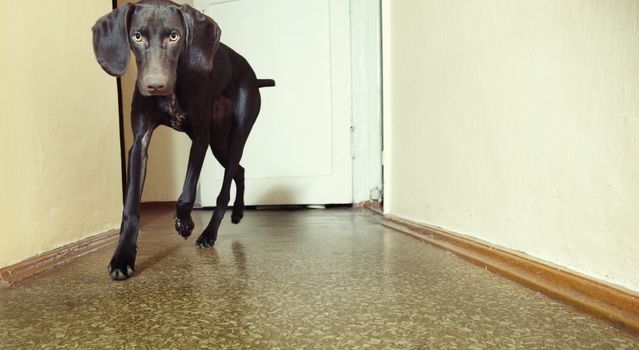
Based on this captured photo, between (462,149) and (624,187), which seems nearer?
(624,187)

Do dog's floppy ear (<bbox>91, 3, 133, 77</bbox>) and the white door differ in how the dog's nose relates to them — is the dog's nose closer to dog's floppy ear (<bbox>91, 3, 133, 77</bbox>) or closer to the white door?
dog's floppy ear (<bbox>91, 3, 133, 77</bbox>)

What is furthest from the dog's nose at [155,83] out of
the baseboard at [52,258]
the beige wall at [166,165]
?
the beige wall at [166,165]

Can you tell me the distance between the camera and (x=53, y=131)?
1300 mm

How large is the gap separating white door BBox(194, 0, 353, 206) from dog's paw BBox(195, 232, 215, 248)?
1.43m

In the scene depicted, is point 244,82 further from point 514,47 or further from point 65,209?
point 514,47

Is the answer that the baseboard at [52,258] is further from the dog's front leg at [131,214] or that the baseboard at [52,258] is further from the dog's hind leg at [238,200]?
the dog's hind leg at [238,200]

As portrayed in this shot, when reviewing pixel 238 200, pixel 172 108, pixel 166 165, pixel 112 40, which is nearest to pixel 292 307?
pixel 172 108

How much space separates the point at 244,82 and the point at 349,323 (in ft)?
3.51

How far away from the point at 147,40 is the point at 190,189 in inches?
16.6

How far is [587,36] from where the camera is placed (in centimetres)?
78

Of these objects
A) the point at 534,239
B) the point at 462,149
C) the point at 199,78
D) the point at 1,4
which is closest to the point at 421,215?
the point at 462,149

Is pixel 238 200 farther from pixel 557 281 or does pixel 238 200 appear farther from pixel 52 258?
pixel 557 281

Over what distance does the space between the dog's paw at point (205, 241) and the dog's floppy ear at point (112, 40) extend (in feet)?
2.20

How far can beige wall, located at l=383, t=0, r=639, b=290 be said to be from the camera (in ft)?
2.34
